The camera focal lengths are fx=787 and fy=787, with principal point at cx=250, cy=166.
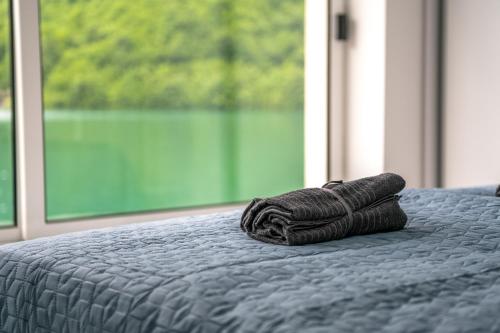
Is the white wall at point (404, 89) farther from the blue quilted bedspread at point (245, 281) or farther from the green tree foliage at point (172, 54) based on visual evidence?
the blue quilted bedspread at point (245, 281)

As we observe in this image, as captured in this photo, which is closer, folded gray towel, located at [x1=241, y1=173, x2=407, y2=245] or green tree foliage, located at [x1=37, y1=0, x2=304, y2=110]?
folded gray towel, located at [x1=241, y1=173, x2=407, y2=245]

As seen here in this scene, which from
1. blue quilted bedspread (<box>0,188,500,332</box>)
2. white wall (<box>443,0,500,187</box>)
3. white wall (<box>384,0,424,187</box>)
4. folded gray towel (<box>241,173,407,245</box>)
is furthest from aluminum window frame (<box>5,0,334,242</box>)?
white wall (<box>443,0,500,187</box>)

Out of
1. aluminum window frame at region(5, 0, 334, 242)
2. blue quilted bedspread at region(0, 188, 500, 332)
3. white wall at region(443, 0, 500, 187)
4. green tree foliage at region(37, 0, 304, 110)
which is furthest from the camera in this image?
white wall at region(443, 0, 500, 187)

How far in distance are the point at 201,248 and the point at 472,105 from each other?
200 cm

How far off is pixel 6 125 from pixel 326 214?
1.33 m

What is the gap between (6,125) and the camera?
254cm

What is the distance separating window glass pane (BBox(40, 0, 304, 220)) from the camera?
8.81 ft

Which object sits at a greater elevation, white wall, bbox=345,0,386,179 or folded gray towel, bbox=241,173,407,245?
white wall, bbox=345,0,386,179

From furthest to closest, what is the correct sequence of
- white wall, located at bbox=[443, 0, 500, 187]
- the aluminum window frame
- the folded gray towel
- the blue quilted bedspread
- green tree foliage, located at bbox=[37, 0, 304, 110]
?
white wall, located at bbox=[443, 0, 500, 187], green tree foliage, located at bbox=[37, 0, 304, 110], the aluminum window frame, the folded gray towel, the blue quilted bedspread

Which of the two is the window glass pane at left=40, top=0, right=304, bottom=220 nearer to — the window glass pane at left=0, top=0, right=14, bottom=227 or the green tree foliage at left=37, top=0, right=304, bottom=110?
the green tree foliage at left=37, top=0, right=304, bottom=110

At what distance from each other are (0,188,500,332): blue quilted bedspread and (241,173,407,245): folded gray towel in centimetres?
3

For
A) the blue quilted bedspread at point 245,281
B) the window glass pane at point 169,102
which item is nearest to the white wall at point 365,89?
the window glass pane at point 169,102

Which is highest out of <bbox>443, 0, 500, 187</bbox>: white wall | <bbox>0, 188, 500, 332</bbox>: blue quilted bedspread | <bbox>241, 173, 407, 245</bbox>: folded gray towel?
<bbox>443, 0, 500, 187</bbox>: white wall

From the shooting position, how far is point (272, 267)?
1.34 metres
